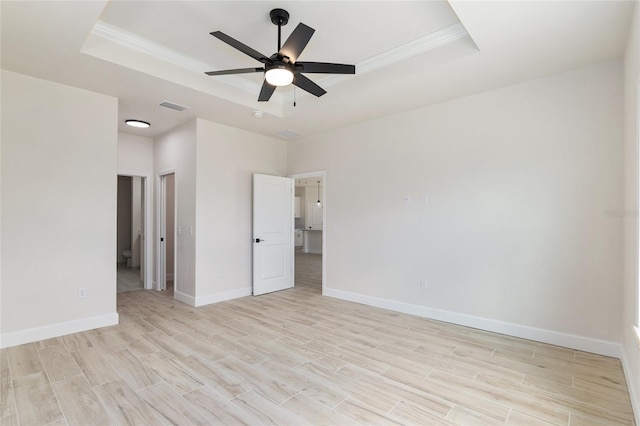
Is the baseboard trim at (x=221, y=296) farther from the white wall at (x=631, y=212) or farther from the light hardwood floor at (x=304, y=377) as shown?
the white wall at (x=631, y=212)

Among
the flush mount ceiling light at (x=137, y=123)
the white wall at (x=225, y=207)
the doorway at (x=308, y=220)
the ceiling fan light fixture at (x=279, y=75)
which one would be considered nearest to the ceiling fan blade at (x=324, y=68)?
the ceiling fan light fixture at (x=279, y=75)

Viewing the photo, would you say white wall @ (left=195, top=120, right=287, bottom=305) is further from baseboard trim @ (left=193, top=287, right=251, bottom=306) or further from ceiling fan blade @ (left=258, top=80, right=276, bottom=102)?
ceiling fan blade @ (left=258, top=80, right=276, bottom=102)

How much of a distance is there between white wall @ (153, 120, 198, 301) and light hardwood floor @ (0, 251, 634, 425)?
1100 millimetres

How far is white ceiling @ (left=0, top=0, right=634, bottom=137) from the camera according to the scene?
241 centimetres

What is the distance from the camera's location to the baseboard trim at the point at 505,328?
302 cm

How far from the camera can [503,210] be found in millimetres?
3574

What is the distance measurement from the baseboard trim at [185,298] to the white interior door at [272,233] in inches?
40.2

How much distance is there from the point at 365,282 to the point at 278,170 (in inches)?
108

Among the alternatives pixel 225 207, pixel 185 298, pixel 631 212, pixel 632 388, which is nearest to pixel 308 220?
pixel 225 207

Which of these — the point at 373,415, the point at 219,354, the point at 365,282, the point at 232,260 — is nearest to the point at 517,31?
the point at 373,415

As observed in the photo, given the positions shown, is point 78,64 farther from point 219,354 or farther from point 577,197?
point 577,197

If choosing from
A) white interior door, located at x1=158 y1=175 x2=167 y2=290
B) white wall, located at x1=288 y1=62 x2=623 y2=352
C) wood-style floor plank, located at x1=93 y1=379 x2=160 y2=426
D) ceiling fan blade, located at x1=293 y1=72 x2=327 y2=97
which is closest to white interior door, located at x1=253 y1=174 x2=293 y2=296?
white wall, located at x1=288 y1=62 x2=623 y2=352

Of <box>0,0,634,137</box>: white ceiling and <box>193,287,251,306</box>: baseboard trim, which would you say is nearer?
<box>0,0,634,137</box>: white ceiling

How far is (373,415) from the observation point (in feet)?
6.95
